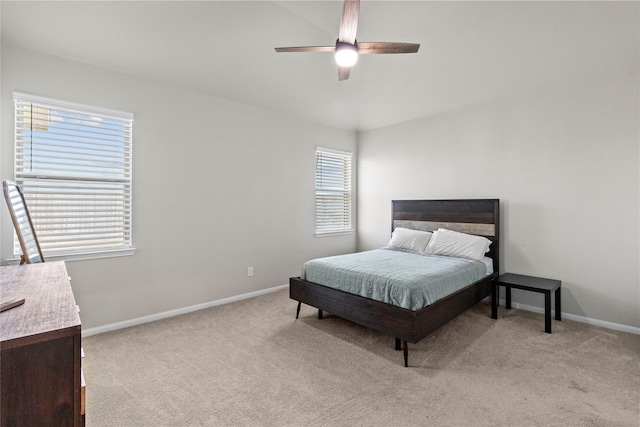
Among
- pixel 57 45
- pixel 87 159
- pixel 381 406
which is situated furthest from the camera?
pixel 87 159

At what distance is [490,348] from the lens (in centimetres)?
265

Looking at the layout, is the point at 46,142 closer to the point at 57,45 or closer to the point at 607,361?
the point at 57,45

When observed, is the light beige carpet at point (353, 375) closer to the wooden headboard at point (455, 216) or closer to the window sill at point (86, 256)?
the window sill at point (86, 256)

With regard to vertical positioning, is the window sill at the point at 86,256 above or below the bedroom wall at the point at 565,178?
below

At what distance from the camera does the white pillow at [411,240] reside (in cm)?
403

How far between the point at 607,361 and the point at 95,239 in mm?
4617

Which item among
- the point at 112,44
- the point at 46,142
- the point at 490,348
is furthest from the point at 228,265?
the point at 490,348

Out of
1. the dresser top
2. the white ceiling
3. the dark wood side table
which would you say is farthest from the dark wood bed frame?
the dresser top

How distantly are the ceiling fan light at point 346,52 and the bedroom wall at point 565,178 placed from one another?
258 cm

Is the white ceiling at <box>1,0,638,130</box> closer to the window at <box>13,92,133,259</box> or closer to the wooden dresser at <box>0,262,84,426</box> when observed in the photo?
the window at <box>13,92,133,259</box>

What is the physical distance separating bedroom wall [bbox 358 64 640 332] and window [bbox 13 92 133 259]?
3.98m

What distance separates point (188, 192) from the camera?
3506 millimetres

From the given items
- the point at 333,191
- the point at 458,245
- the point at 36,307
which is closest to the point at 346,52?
the point at 36,307

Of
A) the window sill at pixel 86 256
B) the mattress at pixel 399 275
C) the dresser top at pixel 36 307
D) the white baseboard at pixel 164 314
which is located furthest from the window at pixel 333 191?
the dresser top at pixel 36 307
